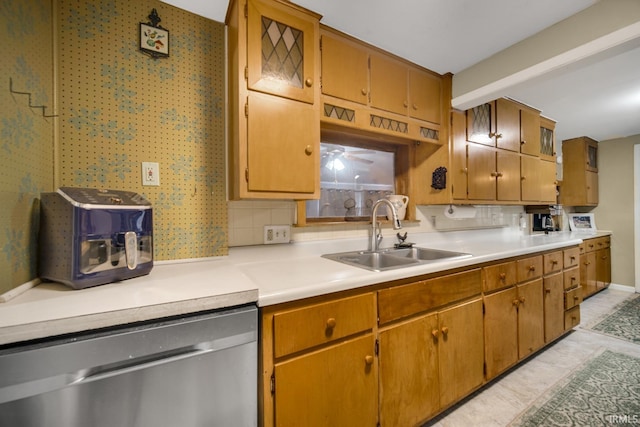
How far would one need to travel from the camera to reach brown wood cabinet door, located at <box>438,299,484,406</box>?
1.37 metres

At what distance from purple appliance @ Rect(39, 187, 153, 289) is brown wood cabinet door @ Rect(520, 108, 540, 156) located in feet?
11.0

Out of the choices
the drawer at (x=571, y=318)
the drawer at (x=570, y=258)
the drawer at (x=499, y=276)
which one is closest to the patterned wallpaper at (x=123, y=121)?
the drawer at (x=499, y=276)

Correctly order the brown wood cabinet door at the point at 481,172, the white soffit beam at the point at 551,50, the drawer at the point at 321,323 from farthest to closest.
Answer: the brown wood cabinet door at the point at 481,172
the white soffit beam at the point at 551,50
the drawer at the point at 321,323

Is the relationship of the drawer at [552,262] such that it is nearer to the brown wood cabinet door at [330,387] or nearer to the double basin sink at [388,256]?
the double basin sink at [388,256]

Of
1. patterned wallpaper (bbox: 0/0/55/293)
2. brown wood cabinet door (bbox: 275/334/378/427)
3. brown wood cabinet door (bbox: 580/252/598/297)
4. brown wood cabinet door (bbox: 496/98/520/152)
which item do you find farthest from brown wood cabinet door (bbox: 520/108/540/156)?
patterned wallpaper (bbox: 0/0/55/293)

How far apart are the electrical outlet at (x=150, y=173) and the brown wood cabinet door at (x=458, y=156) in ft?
6.82

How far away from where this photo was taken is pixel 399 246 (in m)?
1.91

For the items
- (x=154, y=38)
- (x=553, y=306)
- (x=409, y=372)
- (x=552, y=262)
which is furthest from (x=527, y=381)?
(x=154, y=38)

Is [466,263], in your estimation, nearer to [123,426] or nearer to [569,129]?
[123,426]

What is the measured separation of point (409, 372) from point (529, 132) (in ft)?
9.26

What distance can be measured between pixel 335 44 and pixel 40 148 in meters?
1.49

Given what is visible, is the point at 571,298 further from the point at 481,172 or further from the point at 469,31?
the point at 469,31

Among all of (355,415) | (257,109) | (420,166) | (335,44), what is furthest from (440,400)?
(335,44)

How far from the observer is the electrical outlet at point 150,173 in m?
1.17
